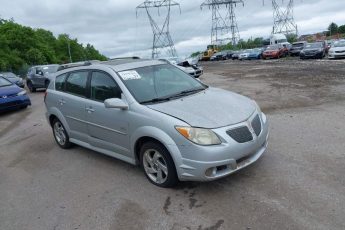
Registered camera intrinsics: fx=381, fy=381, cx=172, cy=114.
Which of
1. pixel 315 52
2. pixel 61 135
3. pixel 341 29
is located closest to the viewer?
pixel 61 135

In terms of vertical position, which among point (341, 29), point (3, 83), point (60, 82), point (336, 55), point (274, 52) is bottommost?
point (274, 52)

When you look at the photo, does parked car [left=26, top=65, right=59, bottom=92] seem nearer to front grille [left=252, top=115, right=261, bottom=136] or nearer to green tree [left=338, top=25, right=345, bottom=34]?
front grille [left=252, top=115, right=261, bottom=136]

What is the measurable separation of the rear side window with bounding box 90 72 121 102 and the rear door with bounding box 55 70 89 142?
24cm

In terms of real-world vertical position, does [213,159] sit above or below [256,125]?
below

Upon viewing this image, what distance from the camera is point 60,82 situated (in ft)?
23.7

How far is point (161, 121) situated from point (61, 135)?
10.8 ft

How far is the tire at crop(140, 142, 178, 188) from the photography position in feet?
15.8

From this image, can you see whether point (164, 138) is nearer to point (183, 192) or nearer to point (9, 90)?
point (183, 192)

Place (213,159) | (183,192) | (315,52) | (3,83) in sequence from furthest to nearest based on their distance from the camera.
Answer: (315,52)
(3,83)
(183,192)
(213,159)

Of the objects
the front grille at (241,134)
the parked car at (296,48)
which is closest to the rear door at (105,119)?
the front grille at (241,134)

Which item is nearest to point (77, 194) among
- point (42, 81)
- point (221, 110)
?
point (221, 110)

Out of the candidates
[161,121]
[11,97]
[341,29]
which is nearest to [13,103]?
[11,97]

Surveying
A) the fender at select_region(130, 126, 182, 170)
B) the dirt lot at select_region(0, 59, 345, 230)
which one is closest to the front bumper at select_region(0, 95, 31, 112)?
the dirt lot at select_region(0, 59, 345, 230)

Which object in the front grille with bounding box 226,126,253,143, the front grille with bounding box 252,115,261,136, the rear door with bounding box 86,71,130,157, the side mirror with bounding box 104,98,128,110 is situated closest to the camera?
the front grille with bounding box 226,126,253,143
